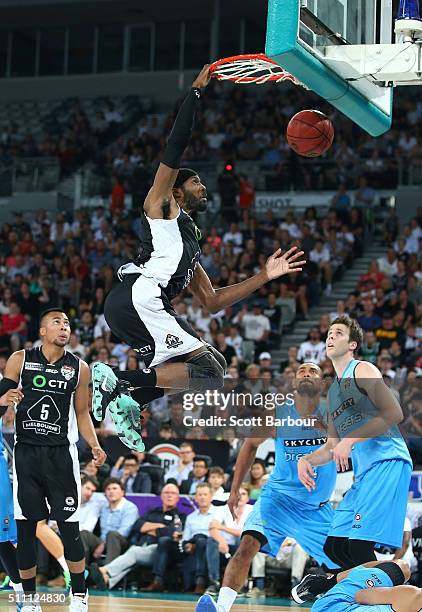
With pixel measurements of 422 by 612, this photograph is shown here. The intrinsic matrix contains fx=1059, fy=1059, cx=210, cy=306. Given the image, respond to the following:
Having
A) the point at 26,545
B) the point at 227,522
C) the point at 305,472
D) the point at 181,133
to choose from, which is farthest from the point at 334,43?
the point at 227,522

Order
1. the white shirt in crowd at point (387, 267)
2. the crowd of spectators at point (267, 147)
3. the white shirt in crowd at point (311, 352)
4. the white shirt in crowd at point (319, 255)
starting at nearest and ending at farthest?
the white shirt in crowd at point (311, 352)
the white shirt in crowd at point (387, 267)
the white shirt in crowd at point (319, 255)
the crowd of spectators at point (267, 147)

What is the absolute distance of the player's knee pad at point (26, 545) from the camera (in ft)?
28.9

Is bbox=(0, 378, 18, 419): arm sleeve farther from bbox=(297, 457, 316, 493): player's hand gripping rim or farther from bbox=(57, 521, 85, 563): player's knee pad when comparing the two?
bbox=(297, 457, 316, 493): player's hand gripping rim

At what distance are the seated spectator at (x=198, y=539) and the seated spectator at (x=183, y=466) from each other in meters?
0.50

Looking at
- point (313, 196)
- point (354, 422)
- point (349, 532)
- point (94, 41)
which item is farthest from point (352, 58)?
point (94, 41)

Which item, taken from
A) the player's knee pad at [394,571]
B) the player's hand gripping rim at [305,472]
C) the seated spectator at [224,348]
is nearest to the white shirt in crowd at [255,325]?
the seated spectator at [224,348]

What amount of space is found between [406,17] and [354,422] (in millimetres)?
3015

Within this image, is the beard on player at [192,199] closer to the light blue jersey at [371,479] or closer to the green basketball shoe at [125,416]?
the green basketball shoe at [125,416]

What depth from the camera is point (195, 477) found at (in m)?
12.1

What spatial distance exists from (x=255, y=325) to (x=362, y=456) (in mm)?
8951

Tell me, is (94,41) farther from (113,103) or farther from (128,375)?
(128,375)

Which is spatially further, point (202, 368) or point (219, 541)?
point (219, 541)

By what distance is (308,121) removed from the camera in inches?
325

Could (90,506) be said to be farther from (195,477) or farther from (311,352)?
(311,352)
